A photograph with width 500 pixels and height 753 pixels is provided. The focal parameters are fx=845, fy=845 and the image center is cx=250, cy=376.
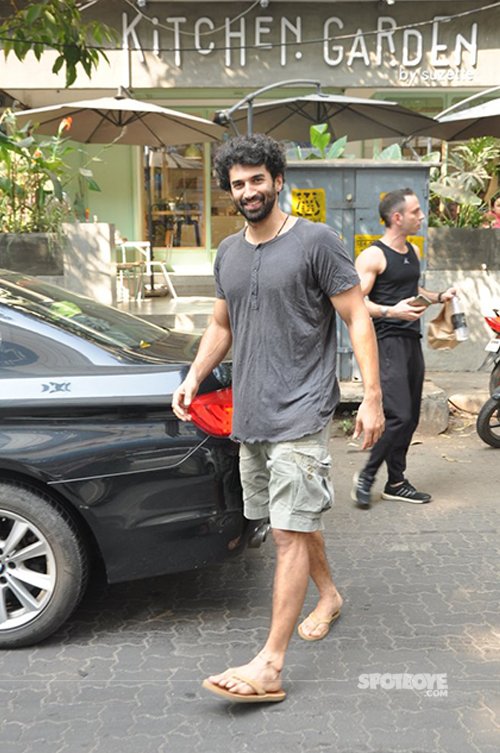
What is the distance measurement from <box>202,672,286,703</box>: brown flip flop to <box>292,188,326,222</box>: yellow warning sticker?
4.93 m

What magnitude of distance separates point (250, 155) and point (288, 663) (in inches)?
78.1

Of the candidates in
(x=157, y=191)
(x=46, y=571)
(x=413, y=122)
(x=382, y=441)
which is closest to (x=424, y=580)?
(x=382, y=441)

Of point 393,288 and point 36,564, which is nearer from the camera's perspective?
point 36,564

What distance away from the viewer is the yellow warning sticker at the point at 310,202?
7305mm

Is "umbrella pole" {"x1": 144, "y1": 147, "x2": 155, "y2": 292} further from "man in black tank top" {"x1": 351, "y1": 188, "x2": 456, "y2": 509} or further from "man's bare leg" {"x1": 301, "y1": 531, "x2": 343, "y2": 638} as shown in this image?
"man's bare leg" {"x1": 301, "y1": 531, "x2": 343, "y2": 638}

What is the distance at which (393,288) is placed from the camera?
510 centimetres

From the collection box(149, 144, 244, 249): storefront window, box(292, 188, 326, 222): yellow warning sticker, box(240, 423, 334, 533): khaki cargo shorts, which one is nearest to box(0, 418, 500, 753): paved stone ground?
box(240, 423, 334, 533): khaki cargo shorts

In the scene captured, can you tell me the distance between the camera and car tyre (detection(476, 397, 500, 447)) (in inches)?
250

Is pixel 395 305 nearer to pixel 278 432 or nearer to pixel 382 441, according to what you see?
pixel 382 441

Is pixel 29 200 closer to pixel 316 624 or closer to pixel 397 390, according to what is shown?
pixel 397 390

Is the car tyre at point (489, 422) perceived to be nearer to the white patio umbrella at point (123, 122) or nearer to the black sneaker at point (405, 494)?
the black sneaker at point (405, 494)

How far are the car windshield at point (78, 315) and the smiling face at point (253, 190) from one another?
1006 mm

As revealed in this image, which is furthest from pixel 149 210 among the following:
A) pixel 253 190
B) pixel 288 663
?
pixel 288 663

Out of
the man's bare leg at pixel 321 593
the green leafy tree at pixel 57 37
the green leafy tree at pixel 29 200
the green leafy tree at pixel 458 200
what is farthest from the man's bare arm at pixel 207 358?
the green leafy tree at pixel 458 200
